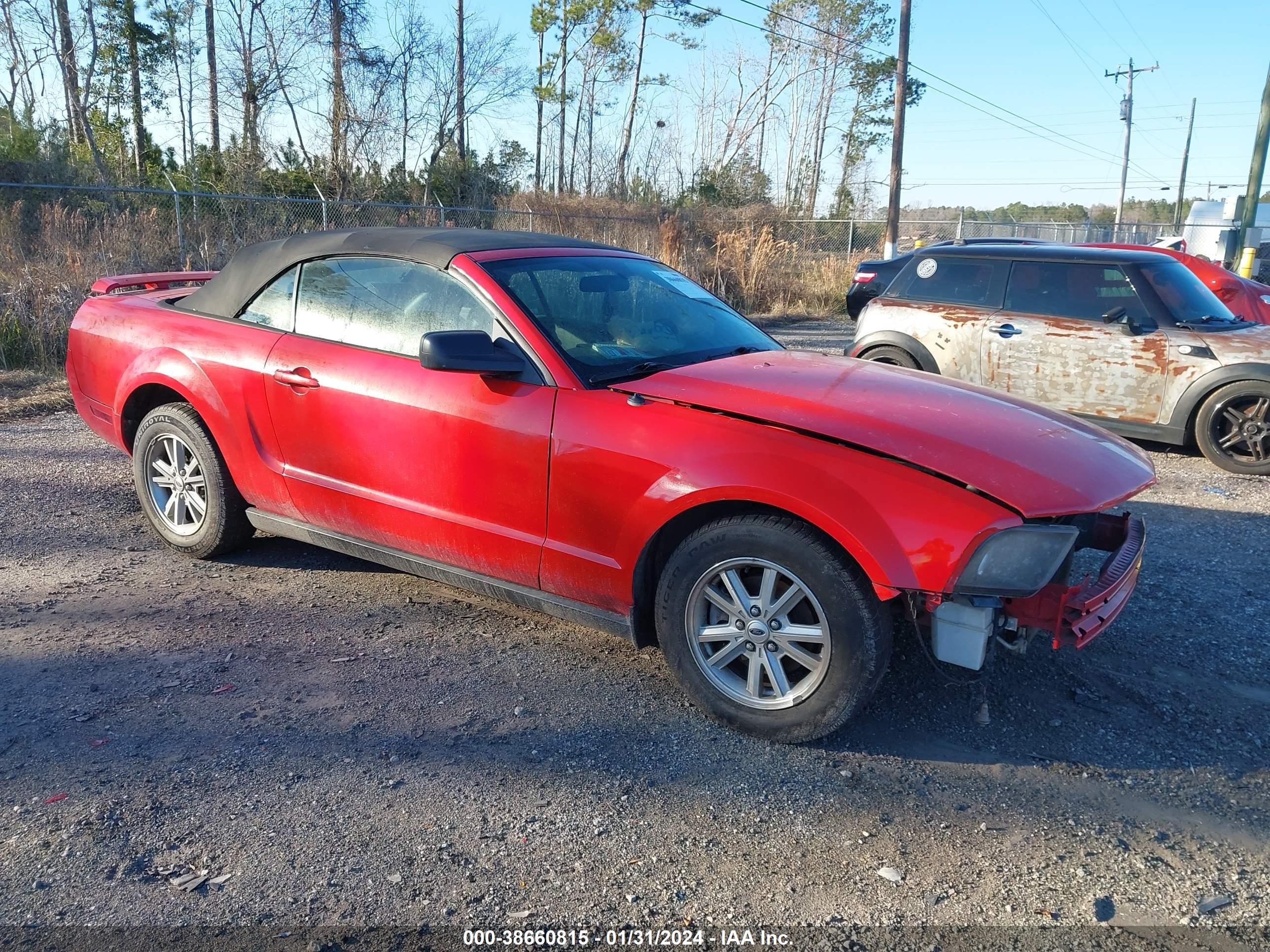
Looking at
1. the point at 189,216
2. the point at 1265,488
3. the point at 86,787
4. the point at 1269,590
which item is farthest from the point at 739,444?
the point at 189,216

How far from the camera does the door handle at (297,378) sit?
4.05 m

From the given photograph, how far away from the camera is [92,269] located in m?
11.2

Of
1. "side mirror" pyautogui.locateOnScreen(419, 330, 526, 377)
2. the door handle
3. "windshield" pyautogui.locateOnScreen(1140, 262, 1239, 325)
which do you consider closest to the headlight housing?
"side mirror" pyautogui.locateOnScreen(419, 330, 526, 377)

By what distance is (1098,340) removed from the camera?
24.1 ft

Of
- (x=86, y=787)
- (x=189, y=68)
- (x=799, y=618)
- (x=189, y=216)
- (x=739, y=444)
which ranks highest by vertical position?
(x=189, y=68)

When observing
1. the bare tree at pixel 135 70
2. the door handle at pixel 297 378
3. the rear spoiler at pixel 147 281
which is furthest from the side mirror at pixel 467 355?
the bare tree at pixel 135 70

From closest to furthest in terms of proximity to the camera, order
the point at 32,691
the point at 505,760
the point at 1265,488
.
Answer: the point at 505,760
the point at 32,691
the point at 1265,488

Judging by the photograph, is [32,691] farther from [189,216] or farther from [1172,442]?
[189,216]

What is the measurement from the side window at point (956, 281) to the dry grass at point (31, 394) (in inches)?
303

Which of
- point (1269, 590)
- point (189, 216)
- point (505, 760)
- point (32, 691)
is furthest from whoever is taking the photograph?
point (189, 216)

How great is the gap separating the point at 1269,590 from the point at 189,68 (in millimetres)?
29595

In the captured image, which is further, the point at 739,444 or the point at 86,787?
the point at 739,444

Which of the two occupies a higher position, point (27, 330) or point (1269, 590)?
point (27, 330)

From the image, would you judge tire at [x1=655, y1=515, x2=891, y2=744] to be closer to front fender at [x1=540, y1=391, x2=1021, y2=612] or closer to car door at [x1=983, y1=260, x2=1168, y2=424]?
front fender at [x1=540, y1=391, x2=1021, y2=612]
